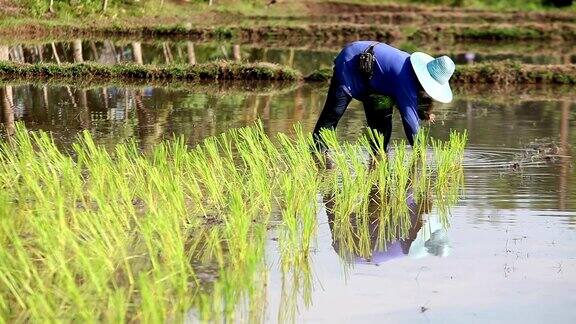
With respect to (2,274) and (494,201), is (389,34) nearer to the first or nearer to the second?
(494,201)

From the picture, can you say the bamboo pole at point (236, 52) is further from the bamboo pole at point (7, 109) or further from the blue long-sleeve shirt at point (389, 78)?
the blue long-sleeve shirt at point (389, 78)

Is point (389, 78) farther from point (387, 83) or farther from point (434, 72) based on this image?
point (434, 72)

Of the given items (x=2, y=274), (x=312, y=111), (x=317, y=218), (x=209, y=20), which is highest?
(x=2, y=274)

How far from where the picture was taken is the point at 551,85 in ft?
45.4

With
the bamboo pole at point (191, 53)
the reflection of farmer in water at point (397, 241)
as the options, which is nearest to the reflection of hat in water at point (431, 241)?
the reflection of farmer in water at point (397, 241)

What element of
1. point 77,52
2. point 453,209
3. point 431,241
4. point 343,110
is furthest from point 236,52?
point 431,241

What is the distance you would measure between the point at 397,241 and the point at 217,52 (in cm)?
1258

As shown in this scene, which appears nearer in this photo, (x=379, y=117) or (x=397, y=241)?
(x=397, y=241)

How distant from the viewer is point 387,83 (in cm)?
765

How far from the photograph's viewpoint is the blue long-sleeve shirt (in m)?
7.53

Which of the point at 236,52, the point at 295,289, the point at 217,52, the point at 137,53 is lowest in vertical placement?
the point at 217,52

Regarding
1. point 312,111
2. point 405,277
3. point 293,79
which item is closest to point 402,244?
point 405,277

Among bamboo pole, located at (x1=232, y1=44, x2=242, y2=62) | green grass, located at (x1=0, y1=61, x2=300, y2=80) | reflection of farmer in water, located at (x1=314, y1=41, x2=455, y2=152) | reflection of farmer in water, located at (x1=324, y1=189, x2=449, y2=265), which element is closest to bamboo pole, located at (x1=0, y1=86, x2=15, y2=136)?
green grass, located at (x1=0, y1=61, x2=300, y2=80)

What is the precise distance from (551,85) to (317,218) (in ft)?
26.3
